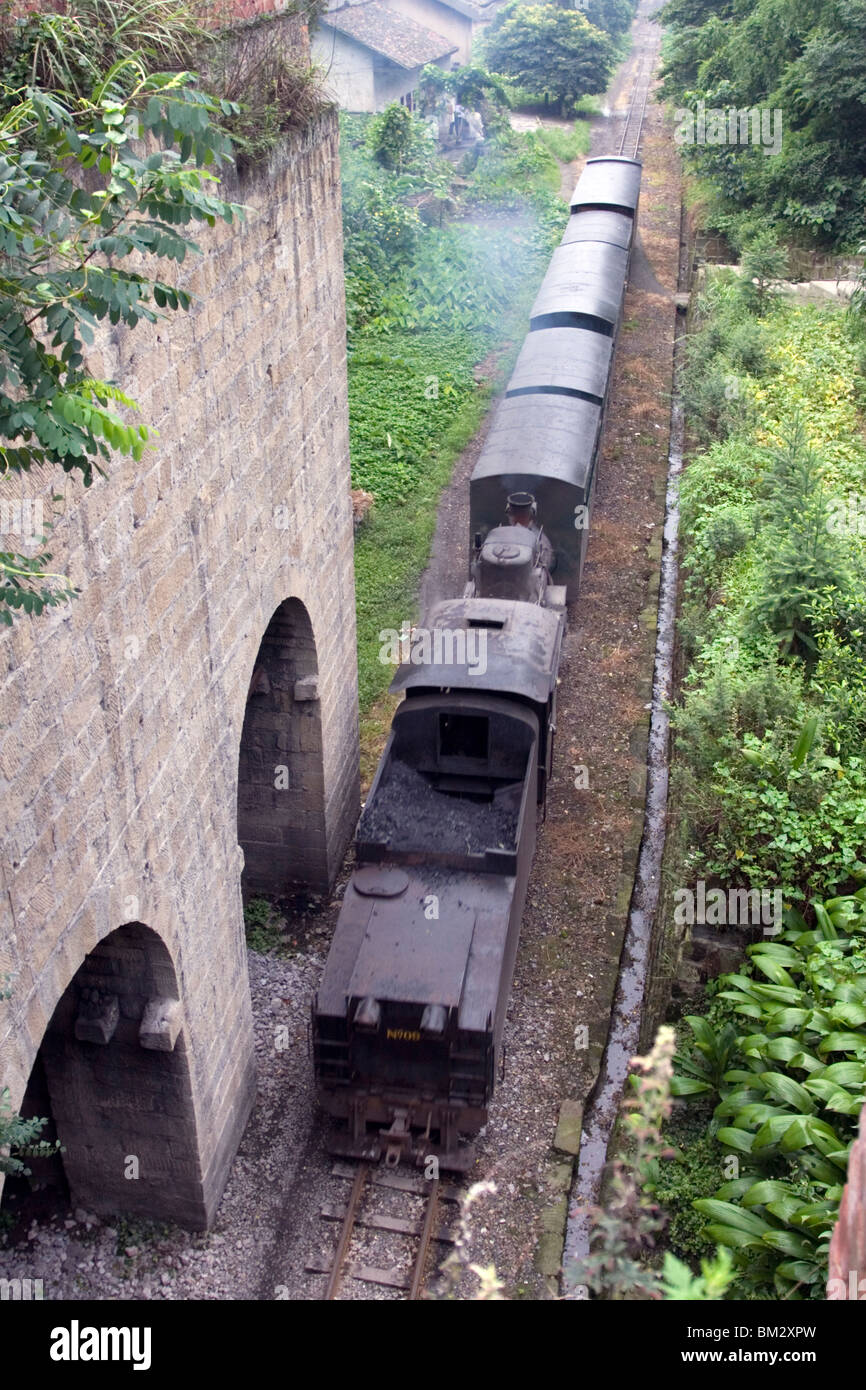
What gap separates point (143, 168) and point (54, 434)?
111cm

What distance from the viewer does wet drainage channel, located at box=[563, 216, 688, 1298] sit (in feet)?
28.3

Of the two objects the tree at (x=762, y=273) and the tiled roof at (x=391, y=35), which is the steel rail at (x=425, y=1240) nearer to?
the tree at (x=762, y=273)

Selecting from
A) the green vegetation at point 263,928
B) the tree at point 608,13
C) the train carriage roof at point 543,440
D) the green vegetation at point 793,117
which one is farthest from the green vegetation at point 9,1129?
the tree at point 608,13

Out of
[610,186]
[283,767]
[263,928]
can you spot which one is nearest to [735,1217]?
[263,928]

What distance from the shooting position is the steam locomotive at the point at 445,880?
8078 millimetres

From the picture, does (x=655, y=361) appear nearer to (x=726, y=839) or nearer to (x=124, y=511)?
(x=726, y=839)

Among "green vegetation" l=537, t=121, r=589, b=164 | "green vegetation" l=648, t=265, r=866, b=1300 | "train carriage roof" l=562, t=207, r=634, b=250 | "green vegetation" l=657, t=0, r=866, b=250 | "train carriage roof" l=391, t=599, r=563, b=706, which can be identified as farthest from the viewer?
"green vegetation" l=537, t=121, r=589, b=164

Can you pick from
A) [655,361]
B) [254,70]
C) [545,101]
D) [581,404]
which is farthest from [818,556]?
[545,101]

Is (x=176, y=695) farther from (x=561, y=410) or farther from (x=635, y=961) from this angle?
(x=561, y=410)

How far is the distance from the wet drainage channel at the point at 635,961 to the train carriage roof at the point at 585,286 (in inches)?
150

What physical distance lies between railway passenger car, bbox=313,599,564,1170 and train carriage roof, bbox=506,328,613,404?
6.40 meters

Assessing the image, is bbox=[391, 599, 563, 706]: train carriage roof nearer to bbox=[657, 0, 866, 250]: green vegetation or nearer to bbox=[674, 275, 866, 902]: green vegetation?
bbox=[674, 275, 866, 902]: green vegetation

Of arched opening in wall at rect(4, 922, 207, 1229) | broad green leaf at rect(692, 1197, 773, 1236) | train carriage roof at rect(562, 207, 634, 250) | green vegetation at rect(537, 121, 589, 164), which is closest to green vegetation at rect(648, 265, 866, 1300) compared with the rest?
broad green leaf at rect(692, 1197, 773, 1236)

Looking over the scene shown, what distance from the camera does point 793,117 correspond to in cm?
2378
